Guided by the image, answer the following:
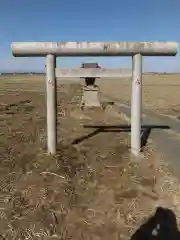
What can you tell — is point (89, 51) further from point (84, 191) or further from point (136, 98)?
point (84, 191)

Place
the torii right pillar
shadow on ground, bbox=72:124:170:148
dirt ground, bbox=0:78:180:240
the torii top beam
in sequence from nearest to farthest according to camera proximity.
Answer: dirt ground, bbox=0:78:180:240, the torii top beam, the torii right pillar, shadow on ground, bbox=72:124:170:148

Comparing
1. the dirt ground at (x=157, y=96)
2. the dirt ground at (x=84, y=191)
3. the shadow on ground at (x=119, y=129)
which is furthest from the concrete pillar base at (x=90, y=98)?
the dirt ground at (x=84, y=191)

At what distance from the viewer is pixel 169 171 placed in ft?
23.8

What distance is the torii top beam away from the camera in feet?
24.3

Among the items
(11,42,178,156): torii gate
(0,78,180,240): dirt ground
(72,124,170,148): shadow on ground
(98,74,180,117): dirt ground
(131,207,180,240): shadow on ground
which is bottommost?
(131,207,180,240): shadow on ground

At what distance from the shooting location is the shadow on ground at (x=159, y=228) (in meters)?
4.49

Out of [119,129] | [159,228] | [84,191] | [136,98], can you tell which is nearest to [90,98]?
[119,129]

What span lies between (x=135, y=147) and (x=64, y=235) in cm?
403

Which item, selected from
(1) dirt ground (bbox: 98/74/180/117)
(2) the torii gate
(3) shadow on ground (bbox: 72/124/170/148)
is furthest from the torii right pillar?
(1) dirt ground (bbox: 98/74/180/117)

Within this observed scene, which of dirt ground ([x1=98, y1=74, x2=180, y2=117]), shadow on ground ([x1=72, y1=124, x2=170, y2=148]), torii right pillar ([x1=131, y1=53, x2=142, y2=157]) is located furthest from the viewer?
dirt ground ([x1=98, y1=74, x2=180, y2=117])

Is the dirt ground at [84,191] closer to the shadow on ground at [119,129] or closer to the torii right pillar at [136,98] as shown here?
the torii right pillar at [136,98]

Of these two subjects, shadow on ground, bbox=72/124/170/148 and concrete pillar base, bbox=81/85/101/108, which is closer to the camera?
shadow on ground, bbox=72/124/170/148

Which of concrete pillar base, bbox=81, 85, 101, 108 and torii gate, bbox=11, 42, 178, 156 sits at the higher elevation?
torii gate, bbox=11, 42, 178, 156

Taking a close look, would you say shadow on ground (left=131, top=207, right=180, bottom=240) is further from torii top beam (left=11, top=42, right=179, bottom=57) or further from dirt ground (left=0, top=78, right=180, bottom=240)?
torii top beam (left=11, top=42, right=179, bottom=57)
